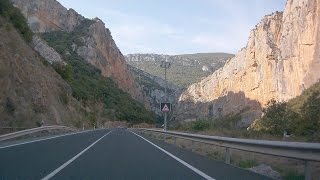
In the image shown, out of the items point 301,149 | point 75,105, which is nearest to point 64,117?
point 75,105

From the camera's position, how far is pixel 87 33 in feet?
508

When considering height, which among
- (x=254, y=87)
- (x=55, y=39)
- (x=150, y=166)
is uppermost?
(x=55, y=39)

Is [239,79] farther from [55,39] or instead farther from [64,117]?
[64,117]

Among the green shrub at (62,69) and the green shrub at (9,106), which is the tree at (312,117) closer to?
the green shrub at (9,106)

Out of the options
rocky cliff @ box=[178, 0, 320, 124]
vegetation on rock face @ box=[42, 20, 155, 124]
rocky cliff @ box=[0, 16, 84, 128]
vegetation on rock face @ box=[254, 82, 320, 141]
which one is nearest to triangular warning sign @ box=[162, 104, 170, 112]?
vegetation on rock face @ box=[254, 82, 320, 141]

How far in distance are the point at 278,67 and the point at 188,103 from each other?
57.9 m

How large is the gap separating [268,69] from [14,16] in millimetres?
74585

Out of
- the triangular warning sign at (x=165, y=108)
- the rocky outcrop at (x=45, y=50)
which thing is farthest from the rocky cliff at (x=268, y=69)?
the triangular warning sign at (x=165, y=108)

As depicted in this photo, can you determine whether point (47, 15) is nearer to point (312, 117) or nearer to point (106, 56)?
point (106, 56)

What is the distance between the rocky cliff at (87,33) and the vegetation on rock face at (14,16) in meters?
77.4

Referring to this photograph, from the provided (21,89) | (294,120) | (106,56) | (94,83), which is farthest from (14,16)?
(106,56)

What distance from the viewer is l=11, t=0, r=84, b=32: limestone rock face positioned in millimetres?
148625

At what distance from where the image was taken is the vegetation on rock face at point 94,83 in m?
121

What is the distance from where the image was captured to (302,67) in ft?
337
